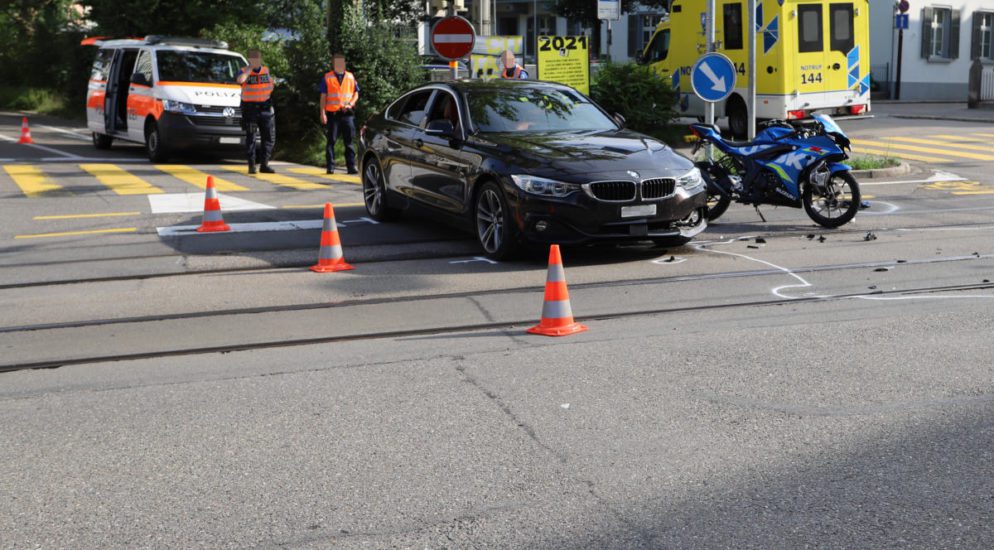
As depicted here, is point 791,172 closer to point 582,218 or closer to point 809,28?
point 582,218

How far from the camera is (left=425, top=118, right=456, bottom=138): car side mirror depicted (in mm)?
11117

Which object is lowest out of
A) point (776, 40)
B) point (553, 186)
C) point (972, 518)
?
point (972, 518)

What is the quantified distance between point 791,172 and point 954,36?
119 ft

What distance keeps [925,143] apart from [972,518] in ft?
67.5

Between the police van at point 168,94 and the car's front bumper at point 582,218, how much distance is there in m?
11.2

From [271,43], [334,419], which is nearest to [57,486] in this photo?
[334,419]

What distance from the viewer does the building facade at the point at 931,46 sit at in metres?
42.8

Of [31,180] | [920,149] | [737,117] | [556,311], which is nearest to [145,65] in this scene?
[31,180]

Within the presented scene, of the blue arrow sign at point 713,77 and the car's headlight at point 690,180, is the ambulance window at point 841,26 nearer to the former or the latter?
the blue arrow sign at point 713,77

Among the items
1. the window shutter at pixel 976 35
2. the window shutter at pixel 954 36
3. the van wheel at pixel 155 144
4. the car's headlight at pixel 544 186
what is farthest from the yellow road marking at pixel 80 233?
the window shutter at pixel 976 35

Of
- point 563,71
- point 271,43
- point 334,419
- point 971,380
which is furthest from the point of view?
point 271,43

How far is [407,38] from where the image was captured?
2211cm

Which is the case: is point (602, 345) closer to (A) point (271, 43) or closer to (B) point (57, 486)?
(B) point (57, 486)

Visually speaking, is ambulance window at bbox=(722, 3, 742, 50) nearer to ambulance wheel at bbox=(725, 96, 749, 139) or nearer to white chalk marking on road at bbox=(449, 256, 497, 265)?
ambulance wheel at bbox=(725, 96, 749, 139)
